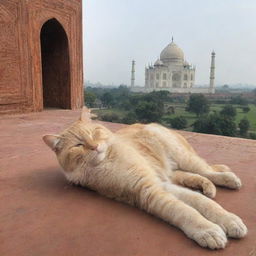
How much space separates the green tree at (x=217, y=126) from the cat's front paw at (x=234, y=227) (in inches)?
902

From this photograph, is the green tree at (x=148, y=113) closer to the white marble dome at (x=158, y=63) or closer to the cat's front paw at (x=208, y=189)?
the cat's front paw at (x=208, y=189)

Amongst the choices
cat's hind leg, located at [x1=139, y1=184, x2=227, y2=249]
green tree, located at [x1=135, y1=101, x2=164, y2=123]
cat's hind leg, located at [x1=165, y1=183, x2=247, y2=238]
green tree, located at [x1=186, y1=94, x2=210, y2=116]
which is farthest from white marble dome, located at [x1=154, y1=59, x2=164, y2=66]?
cat's hind leg, located at [x1=139, y1=184, x2=227, y2=249]

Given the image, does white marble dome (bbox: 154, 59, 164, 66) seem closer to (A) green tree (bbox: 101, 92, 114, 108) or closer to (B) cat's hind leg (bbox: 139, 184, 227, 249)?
(A) green tree (bbox: 101, 92, 114, 108)

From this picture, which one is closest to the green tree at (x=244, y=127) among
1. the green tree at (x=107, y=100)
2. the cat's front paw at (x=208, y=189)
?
the green tree at (x=107, y=100)

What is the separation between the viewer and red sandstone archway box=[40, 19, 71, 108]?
7557 millimetres

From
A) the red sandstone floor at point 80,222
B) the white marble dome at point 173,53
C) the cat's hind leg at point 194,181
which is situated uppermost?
the white marble dome at point 173,53

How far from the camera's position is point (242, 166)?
7.52 feet

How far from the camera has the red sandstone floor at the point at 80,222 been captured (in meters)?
1.13

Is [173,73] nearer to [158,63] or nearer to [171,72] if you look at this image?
[171,72]

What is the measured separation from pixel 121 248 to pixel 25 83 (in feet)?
19.3

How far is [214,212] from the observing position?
135cm

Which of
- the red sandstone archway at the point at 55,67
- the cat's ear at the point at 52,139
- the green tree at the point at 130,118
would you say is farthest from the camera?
the green tree at the point at 130,118

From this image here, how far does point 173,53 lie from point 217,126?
130 ft

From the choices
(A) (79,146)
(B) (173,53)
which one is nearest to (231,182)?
(A) (79,146)
